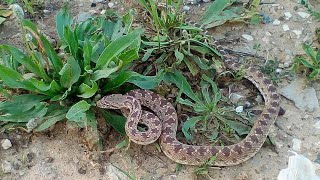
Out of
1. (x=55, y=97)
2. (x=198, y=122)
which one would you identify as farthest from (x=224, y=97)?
(x=55, y=97)

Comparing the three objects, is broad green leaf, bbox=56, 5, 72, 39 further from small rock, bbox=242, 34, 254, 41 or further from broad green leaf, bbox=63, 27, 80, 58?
small rock, bbox=242, 34, 254, 41

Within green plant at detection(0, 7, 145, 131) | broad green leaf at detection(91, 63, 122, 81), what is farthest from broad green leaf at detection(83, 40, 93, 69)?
broad green leaf at detection(91, 63, 122, 81)

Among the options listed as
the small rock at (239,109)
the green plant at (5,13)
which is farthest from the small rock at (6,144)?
the small rock at (239,109)

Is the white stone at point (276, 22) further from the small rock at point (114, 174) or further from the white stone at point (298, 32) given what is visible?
the small rock at point (114, 174)

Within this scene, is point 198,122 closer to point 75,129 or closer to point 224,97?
point 224,97

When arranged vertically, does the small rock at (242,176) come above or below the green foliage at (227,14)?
below

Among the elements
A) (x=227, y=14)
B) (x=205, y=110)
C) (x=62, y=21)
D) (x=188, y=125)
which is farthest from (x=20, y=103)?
(x=227, y=14)

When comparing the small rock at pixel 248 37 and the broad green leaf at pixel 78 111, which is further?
the small rock at pixel 248 37

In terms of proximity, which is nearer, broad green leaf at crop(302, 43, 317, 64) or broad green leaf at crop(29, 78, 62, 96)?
broad green leaf at crop(29, 78, 62, 96)
